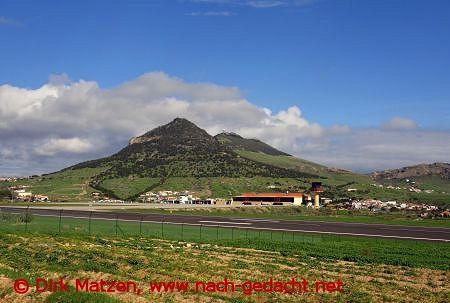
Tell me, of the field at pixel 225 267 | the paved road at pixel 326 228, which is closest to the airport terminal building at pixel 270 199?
the paved road at pixel 326 228

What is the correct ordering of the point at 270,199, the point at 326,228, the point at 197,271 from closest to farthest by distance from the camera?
the point at 197,271 < the point at 326,228 < the point at 270,199

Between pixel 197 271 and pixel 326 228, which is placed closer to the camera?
pixel 197 271

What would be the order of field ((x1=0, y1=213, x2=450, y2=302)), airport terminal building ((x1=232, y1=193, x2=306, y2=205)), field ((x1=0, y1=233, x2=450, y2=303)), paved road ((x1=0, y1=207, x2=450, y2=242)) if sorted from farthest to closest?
airport terminal building ((x1=232, y1=193, x2=306, y2=205)) < paved road ((x1=0, y1=207, x2=450, y2=242)) < field ((x1=0, y1=213, x2=450, y2=302)) < field ((x1=0, y1=233, x2=450, y2=303))

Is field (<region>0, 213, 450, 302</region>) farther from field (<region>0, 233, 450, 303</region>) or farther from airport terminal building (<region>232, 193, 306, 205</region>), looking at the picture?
airport terminal building (<region>232, 193, 306, 205</region>)

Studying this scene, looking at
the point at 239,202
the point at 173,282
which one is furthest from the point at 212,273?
the point at 239,202

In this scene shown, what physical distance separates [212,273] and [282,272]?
5201mm

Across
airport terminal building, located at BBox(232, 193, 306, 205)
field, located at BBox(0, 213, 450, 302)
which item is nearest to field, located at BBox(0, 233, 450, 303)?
field, located at BBox(0, 213, 450, 302)

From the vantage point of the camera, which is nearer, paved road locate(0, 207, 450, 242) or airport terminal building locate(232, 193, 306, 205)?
paved road locate(0, 207, 450, 242)

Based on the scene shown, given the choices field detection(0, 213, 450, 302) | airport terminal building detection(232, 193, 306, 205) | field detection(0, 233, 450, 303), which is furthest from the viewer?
airport terminal building detection(232, 193, 306, 205)

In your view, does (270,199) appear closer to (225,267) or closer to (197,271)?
(225,267)

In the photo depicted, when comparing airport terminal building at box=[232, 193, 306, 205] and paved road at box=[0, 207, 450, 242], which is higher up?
airport terminal building at box=[232, 193, 306, 205]

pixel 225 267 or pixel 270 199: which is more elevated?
pixel 270 199

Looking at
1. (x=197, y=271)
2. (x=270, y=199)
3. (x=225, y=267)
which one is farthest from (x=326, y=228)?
(x=270, y=199)

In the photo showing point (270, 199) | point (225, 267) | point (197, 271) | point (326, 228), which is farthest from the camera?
point (270, 199)
